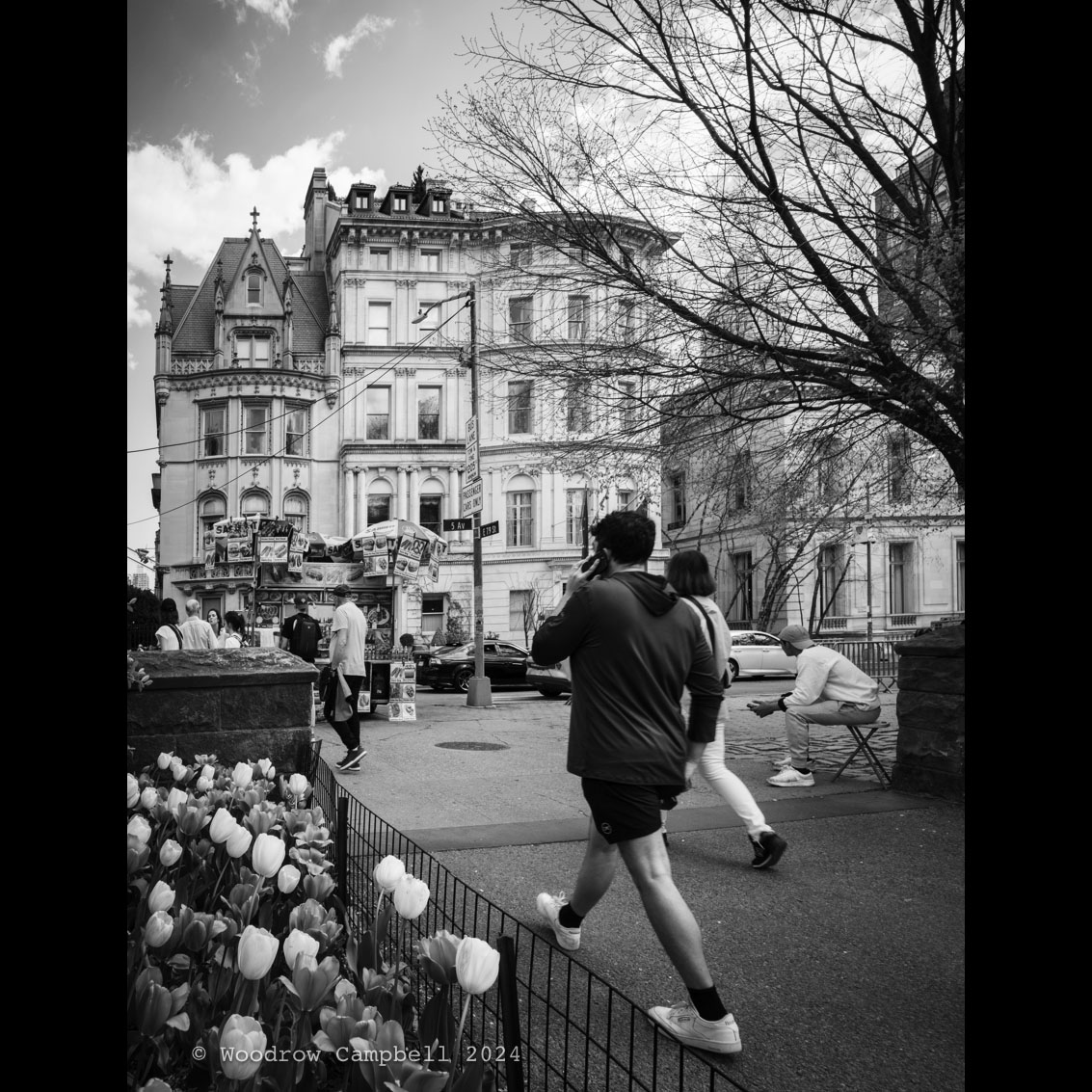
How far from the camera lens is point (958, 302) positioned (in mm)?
6605

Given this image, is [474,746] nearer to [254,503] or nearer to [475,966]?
[475,966]

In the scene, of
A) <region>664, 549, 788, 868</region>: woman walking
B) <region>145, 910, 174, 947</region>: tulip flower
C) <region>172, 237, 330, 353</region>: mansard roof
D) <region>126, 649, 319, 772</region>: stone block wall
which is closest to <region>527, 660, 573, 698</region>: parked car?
<region>126, 649, 319, 772</region>: stone block wall

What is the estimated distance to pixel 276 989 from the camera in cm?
217

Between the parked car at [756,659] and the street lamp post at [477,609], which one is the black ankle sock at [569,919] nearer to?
the street lamp post at [477,609]

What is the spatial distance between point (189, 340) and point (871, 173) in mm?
39820

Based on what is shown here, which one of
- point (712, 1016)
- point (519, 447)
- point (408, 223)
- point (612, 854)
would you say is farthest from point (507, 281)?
point (408, 223)

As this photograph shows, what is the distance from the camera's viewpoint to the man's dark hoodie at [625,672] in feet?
11.5

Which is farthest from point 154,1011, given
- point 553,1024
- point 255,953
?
point 553,1024

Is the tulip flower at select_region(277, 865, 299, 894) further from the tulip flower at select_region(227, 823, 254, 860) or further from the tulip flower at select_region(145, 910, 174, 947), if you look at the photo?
the tulip flower at select_region(145, 910, 174, 947)

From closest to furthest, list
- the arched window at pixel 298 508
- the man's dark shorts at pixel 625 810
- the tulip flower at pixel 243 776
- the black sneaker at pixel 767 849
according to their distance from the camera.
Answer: the man's dark shorts at pixel 625 810 → the tulip flower at pixel 243 776 → the black sneaker at pixel 767 849 → the arched window at pixel 298 508

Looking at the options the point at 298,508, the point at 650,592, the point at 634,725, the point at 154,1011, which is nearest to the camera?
the point at 154,1011

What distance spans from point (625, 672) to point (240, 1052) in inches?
87.3

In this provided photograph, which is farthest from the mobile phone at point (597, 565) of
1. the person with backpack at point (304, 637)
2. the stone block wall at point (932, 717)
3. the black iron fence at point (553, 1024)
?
the person with backpack at point (304, 637)
